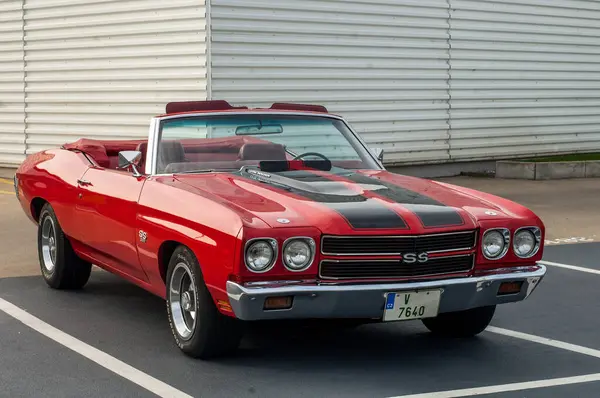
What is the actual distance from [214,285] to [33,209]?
3407 mm

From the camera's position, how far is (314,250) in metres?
5.53

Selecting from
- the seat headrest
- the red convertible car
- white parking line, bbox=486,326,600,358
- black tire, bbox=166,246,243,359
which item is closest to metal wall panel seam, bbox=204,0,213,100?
the red convertible car

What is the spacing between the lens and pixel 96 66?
1518 cm

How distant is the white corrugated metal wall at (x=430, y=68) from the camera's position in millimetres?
14319

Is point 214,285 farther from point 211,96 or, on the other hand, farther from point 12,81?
point 12,81

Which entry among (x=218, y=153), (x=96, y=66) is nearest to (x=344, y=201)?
(x=218, y=153)

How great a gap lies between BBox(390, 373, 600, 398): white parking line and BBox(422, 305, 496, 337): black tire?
919 mm

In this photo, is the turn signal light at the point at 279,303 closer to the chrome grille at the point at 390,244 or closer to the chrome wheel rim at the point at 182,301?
the chrome grille at the point at 390,244

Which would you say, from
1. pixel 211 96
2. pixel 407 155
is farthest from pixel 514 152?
pixel 211 96

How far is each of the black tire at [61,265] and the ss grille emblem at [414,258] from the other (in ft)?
10.3

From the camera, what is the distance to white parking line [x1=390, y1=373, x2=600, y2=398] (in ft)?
17.4

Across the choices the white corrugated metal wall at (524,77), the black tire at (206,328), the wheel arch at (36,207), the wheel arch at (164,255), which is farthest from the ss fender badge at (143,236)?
the white corrugated metal wall at (524,77)

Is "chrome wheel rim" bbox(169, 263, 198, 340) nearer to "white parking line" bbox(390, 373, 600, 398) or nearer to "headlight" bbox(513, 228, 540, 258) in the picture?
"white parking line" bbox(390, 373, 600, 398)

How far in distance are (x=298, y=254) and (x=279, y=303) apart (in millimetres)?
266
